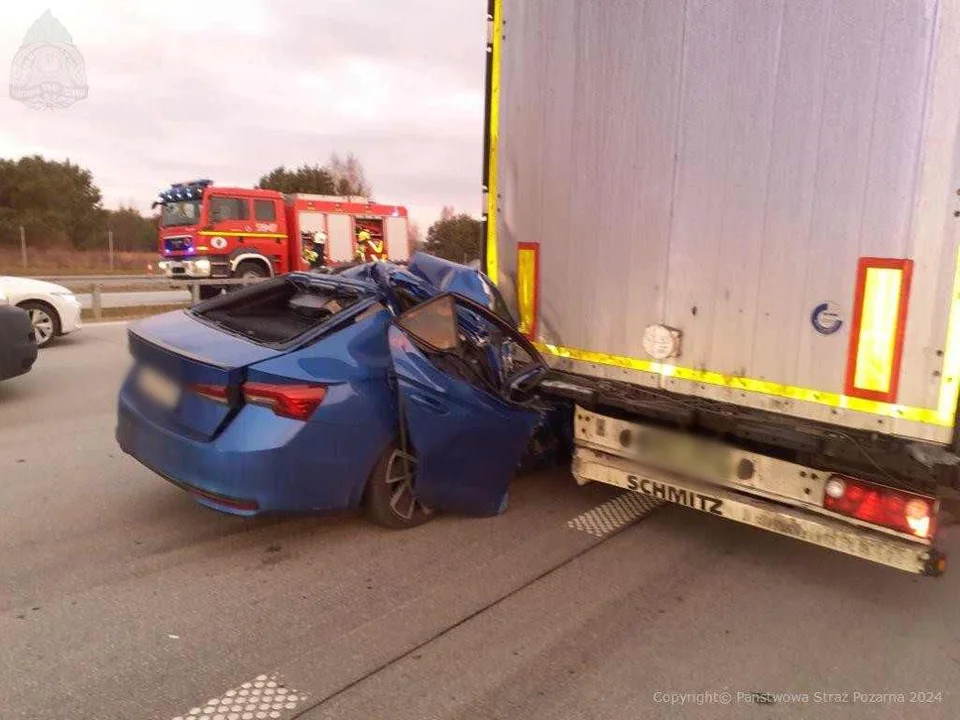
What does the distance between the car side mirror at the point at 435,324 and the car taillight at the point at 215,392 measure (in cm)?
91

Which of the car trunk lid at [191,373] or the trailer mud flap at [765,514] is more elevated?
the car trunk lid at [191,373]

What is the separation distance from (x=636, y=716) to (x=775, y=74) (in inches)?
106

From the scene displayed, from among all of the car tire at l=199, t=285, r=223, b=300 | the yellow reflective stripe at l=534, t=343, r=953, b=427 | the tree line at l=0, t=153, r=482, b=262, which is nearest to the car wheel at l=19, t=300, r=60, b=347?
the car tire at l=199, t=285, r=223, b=300

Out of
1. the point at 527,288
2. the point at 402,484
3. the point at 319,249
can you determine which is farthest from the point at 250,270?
the point at 402,484

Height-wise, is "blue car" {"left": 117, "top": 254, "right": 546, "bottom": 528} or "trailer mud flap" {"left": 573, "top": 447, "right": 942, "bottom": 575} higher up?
"blue car" {"left": 117, "top": 254, "right": 546, "bottom": 528}

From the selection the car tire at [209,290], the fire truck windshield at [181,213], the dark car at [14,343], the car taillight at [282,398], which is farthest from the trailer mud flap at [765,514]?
the fire truck windshield at [181,213]

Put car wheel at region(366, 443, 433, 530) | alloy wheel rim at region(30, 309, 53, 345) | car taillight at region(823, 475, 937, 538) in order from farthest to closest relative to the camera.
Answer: alloy wheel rim at region(30, 309, 53, 345) → car wheel at region(366, 443, 433, 530) → car taillight at region(823, 475, 937, 538)

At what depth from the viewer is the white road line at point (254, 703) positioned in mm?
2574

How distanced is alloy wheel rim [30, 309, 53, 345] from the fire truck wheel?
9.74m

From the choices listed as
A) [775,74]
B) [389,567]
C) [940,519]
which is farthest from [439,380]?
[940,519]

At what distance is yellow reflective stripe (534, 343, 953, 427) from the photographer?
2994 mm

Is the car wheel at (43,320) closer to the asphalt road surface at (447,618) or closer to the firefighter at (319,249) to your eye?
the asphalt road surface at (447,618)

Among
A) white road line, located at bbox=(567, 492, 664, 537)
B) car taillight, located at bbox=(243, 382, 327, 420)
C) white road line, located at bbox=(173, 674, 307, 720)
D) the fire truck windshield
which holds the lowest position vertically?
white road line, located at bbox=(567, 492, 664, 537)

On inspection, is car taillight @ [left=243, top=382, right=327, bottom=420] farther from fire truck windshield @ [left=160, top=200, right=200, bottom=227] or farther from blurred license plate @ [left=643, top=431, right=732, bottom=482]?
fire truck windshield @ [left=160, top=200, right=200, bottom=227]
